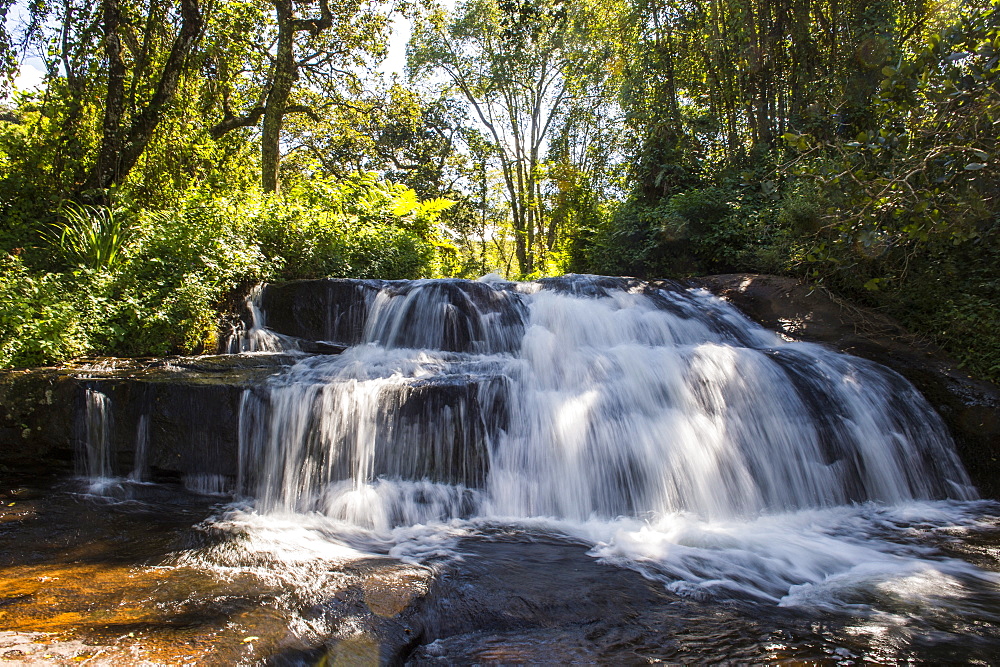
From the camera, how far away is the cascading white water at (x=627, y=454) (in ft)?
14.4

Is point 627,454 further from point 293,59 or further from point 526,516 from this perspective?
point 293,59

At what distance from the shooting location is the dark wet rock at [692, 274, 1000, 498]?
570 cm

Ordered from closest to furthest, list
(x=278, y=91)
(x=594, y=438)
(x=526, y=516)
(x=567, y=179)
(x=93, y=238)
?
(x=526, y=516) < (x=594, y=438) < (x=93, y=238) < (x=278, y=91) < (x=567, y=179)

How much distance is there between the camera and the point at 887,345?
23.1 ft

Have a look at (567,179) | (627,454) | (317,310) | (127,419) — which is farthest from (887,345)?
(567,179)

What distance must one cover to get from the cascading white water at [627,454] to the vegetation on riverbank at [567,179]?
1.59 meters

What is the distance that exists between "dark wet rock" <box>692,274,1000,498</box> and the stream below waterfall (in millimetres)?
295

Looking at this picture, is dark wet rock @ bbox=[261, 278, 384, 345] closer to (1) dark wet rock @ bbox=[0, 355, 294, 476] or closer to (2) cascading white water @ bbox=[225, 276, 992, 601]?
(2) cascading white water @ bbox=[225, 276, 992, 601]

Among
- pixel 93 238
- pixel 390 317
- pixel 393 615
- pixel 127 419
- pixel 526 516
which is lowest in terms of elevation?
pixel 526 516

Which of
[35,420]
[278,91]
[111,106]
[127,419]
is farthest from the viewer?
[278,91]

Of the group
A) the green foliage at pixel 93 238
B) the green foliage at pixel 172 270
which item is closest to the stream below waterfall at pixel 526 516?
the green foliage at pixel 172 270

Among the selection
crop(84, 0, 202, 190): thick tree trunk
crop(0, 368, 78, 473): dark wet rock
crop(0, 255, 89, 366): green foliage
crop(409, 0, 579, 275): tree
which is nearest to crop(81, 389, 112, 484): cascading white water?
crop(0, 368, 78, 473): dark wet rock

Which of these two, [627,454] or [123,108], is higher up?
[123,108]

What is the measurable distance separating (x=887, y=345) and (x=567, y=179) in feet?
45.7
